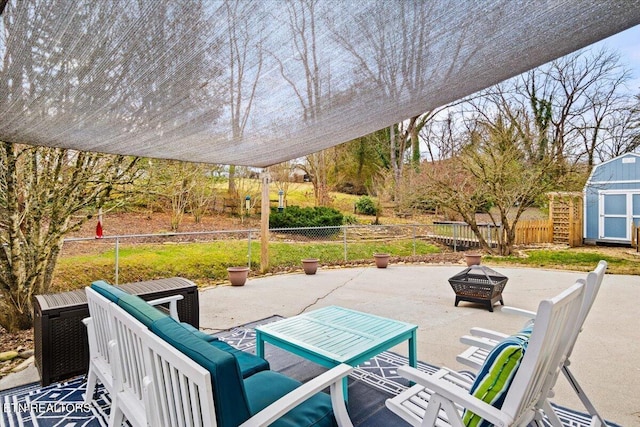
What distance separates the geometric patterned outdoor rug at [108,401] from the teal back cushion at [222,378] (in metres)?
1.19

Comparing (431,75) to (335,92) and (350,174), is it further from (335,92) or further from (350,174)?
(350,174)

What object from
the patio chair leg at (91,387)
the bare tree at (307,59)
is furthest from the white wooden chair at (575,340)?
the patio chair leg at (91,387)

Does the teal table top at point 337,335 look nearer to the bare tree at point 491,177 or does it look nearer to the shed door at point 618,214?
the bare tree at point 491,177

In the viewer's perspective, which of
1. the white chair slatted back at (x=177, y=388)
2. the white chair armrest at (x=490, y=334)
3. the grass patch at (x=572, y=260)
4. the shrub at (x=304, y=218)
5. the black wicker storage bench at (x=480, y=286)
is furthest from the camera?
the shrub at (x=304, y=218)

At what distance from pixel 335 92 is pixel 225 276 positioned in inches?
218

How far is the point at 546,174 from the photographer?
852 cm

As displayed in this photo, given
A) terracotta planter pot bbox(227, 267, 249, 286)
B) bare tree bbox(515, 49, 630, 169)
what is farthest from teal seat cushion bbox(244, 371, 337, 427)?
bare tree bbox(515, 49, 630, 169)

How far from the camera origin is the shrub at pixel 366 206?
13.6 m

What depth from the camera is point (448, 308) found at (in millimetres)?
4566

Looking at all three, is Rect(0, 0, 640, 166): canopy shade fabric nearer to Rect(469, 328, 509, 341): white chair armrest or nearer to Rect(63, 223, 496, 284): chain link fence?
Rect(469, 328, 509, 341): white chair armrest

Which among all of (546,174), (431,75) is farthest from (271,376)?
(546,174)

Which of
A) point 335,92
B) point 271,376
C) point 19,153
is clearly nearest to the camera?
point 271,376

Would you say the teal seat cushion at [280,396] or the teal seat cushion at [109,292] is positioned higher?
the teal seat cushion at [109,292]

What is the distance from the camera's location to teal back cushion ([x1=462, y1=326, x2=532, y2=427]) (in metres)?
1.29
